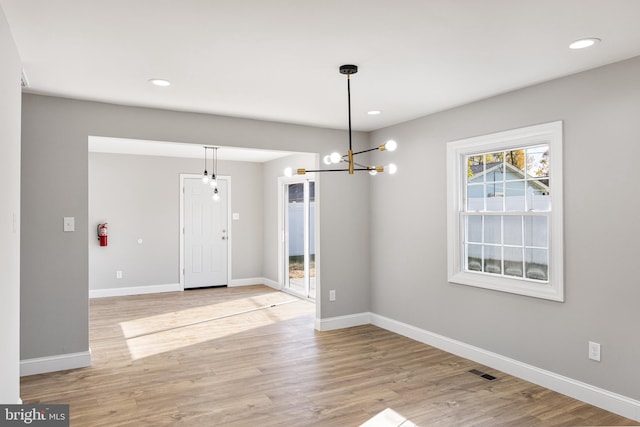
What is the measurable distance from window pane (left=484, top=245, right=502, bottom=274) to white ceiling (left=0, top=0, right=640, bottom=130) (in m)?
1.43

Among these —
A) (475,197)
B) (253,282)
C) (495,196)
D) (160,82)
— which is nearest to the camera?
(160,82)

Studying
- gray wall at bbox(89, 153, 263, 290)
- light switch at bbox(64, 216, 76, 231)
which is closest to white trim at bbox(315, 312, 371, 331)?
light switch at bbox(64, 216, 76, 231)

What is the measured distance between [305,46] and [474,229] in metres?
2.56

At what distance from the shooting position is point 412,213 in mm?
4914

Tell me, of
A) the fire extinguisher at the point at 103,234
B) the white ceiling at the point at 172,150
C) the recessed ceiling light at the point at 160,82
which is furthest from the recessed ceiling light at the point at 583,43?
the fire extinguisher at the point at 103,234

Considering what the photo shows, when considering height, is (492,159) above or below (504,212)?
above

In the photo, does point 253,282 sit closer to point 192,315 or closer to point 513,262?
point 192,315

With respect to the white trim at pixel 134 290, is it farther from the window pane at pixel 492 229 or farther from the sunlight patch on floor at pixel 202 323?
the window pane at pixel 492 229

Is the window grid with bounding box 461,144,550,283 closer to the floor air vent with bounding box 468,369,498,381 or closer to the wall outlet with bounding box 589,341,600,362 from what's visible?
the wall outlet with bounding box 589,341,600,362

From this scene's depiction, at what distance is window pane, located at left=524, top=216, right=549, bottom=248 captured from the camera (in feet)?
11.9

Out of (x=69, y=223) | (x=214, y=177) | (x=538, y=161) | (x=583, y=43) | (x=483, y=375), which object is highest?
(x=583, y=43)

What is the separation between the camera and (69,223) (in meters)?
3.93

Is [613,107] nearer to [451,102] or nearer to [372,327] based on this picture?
[451,102]

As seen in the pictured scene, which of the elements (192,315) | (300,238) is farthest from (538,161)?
(192,315)
